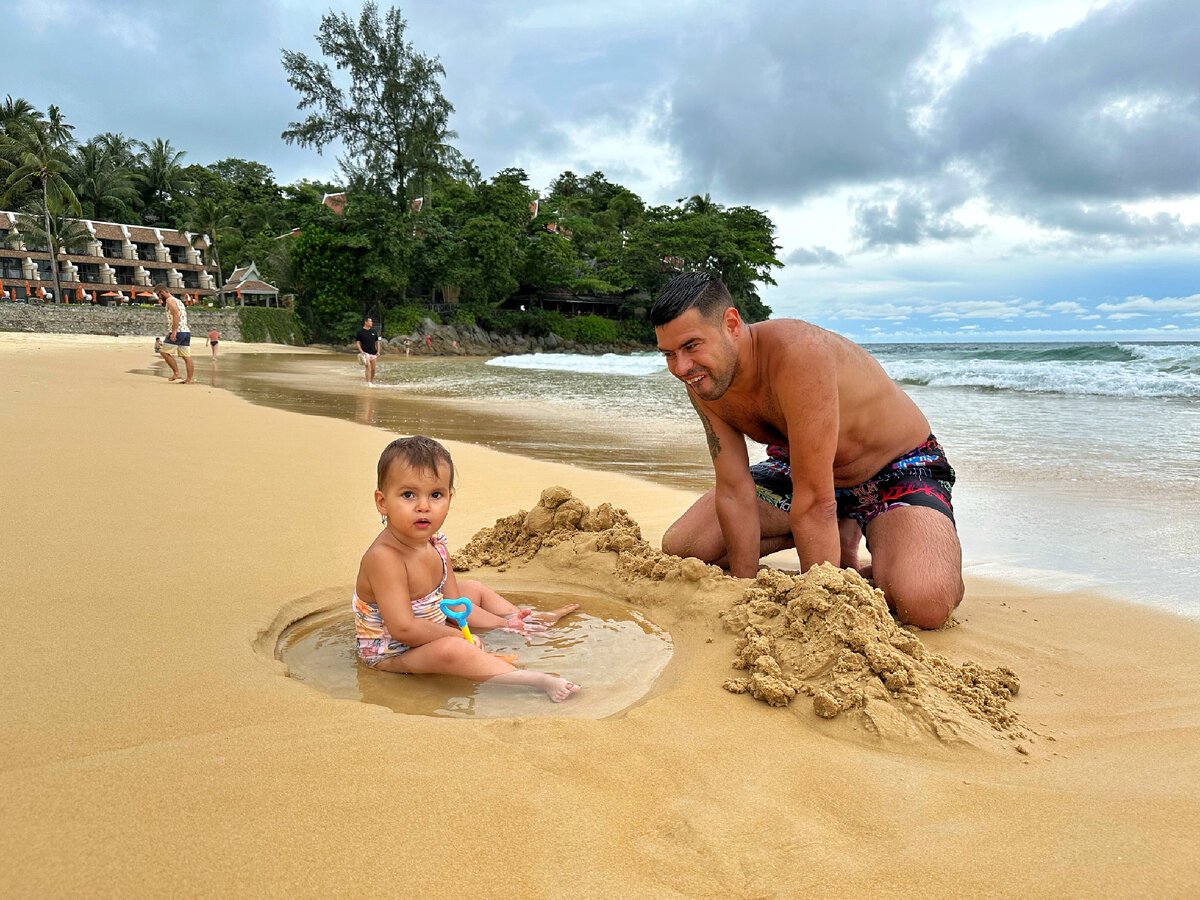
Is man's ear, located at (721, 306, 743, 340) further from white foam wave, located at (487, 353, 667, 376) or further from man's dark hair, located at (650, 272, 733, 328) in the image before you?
white foam wave, located at (487, 353, 667, 376)

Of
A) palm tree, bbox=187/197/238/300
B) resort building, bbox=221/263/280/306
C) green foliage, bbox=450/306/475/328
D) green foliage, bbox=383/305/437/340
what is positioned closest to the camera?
green foliage, bbox=383/305/437/340

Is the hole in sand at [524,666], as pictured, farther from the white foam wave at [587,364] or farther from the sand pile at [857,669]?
the white foam wave at [587,364]

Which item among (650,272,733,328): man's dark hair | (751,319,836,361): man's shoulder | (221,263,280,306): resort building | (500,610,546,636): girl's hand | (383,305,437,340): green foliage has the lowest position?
(500,610,546,636): girl's hand

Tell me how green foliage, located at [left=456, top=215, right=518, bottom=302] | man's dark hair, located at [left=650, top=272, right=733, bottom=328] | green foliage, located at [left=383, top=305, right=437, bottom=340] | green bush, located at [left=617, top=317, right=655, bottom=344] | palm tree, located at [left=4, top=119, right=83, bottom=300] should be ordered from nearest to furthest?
1. man's dark hair, located at [left=650, top=272, right=733, bottom=328]
2. green foliage, located at [left=456, top=215, right=518, bottom=302]
3. green foliage, located at [left=383, top=305, right=437, bottom=340]
4. palm tree, located at [left=4, top=119, right=83, bottom=300]
5. green bush, located at [left=617, top=317, right=655, bottom=344]

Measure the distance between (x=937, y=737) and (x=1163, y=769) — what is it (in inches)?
18.4

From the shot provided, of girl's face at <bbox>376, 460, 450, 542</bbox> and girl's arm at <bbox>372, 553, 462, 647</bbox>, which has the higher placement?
girl's face at <bbox>376, 460, 450, 542</bbox>

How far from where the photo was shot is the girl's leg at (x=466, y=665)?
2080 mm

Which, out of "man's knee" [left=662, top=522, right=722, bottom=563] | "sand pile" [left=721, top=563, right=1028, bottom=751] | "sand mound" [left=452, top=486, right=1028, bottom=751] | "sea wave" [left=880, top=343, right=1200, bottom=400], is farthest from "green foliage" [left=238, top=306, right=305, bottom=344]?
"sand pile" [left=721, top=563, right=1028, bottom=751]

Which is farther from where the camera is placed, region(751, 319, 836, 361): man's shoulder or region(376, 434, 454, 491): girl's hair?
region(751, 319, 836, 361): man's shoulder

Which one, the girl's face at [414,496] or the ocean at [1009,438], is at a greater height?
the girl's face at [414,496]

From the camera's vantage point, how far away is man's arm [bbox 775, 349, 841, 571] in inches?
101

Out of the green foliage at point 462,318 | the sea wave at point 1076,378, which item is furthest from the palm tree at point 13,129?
the sea wave at point 1076,378

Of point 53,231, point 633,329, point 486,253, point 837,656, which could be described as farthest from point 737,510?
point 53,231

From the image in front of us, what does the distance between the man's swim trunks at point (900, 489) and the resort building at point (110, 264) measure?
50.8 metres
